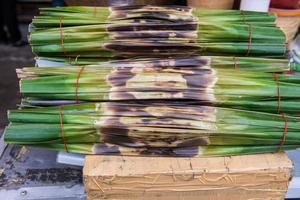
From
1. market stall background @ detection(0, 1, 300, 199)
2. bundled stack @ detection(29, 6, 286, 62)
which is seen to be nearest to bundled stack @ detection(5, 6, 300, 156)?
bundled stack @ detection(29, 6, 286, 62)

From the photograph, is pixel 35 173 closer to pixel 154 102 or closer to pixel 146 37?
pixel 154 102

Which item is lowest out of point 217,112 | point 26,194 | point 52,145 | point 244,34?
point 26,194

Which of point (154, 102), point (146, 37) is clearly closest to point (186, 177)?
point (154, 102)

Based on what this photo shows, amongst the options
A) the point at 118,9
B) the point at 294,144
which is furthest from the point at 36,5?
the point at 294,144

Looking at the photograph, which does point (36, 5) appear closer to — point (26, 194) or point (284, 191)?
point (26, 194)

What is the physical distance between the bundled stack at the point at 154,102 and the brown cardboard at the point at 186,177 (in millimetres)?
50

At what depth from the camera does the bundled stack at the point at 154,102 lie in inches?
53.8

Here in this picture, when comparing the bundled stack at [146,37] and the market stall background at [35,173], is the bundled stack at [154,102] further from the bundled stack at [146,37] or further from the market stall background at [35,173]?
the market stall background at [35,173]

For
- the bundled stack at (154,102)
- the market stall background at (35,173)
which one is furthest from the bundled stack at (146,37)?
the market stall background at (35,173)

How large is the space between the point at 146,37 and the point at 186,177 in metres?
0.66

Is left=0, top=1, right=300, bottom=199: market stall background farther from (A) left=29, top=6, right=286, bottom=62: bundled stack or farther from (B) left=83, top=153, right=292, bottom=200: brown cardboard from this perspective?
(A) left=29, top=6, right=286, bottom=62: bundled stack

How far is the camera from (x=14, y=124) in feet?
4.59

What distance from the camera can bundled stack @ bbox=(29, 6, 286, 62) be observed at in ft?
5.18

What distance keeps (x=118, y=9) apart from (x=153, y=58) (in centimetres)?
35
